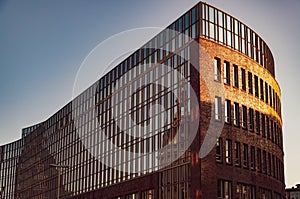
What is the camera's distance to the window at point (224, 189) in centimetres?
4941

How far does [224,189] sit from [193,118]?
25.5ft

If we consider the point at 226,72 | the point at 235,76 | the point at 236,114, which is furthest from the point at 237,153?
the point at 226,72

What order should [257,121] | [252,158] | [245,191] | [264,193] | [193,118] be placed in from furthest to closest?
1. [257,121]
2. [264,193]
3. [252,158]
4. [245,191]
5. [193,118]

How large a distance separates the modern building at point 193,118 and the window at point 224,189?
0.10 m

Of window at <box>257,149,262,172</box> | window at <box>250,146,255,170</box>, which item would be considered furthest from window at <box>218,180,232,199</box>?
window at <box>257,149,262,172</box>

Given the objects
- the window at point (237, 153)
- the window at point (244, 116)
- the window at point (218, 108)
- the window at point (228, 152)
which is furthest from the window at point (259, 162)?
the window at point (218, 108)

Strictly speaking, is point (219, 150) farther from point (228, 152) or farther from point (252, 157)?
point (252, 157)

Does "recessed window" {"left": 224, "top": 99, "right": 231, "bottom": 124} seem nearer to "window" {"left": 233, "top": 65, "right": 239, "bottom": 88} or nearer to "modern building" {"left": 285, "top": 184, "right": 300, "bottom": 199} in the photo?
"window" {"left": 233, "top": 65, "right": 239, "bottom": 88}

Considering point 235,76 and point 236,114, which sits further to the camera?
point 235,76

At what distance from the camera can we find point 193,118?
1992 inches

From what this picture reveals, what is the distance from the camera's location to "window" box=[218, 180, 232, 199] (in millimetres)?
49406

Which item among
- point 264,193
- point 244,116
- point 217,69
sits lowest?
point 264,193

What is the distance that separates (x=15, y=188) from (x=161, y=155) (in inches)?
2657

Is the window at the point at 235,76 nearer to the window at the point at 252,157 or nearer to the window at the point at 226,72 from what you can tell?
the window at the point at 226,72
